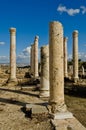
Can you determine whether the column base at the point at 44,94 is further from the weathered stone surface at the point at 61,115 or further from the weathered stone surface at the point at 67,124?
the weathered stone surface at the point at 67,124

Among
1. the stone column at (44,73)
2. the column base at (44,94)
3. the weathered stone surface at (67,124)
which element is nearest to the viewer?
the weathered stone surface at (67,124)

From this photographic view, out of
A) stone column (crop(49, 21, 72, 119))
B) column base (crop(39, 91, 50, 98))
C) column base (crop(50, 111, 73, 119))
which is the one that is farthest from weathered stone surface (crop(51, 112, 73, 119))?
column base (crop(39, 91, 50, 98))

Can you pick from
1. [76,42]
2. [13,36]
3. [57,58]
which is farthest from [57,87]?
[76,42]

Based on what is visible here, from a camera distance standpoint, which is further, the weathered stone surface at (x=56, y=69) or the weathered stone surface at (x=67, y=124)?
the weathered stone surface at (x=56, y=69)

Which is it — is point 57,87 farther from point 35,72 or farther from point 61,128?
point 35,72

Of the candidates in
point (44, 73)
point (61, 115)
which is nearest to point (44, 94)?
point (44, 73)

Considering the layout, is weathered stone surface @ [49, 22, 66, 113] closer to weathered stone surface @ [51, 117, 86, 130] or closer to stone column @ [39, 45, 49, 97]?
weathered stone surface @ [51, 117, 86, 130]

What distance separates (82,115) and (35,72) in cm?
1612

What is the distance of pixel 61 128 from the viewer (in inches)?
347

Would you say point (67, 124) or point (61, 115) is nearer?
point (67, 124)

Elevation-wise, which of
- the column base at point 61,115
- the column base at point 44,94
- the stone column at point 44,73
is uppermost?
the stone column at point 44,73

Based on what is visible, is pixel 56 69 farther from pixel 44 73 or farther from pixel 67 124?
pixel 44 73

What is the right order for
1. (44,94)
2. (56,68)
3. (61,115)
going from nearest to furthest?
(61,115) → (56,68) → (44,94)

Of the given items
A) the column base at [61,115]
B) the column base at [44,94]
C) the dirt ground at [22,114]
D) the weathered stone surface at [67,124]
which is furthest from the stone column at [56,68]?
the column base at [44,94]
